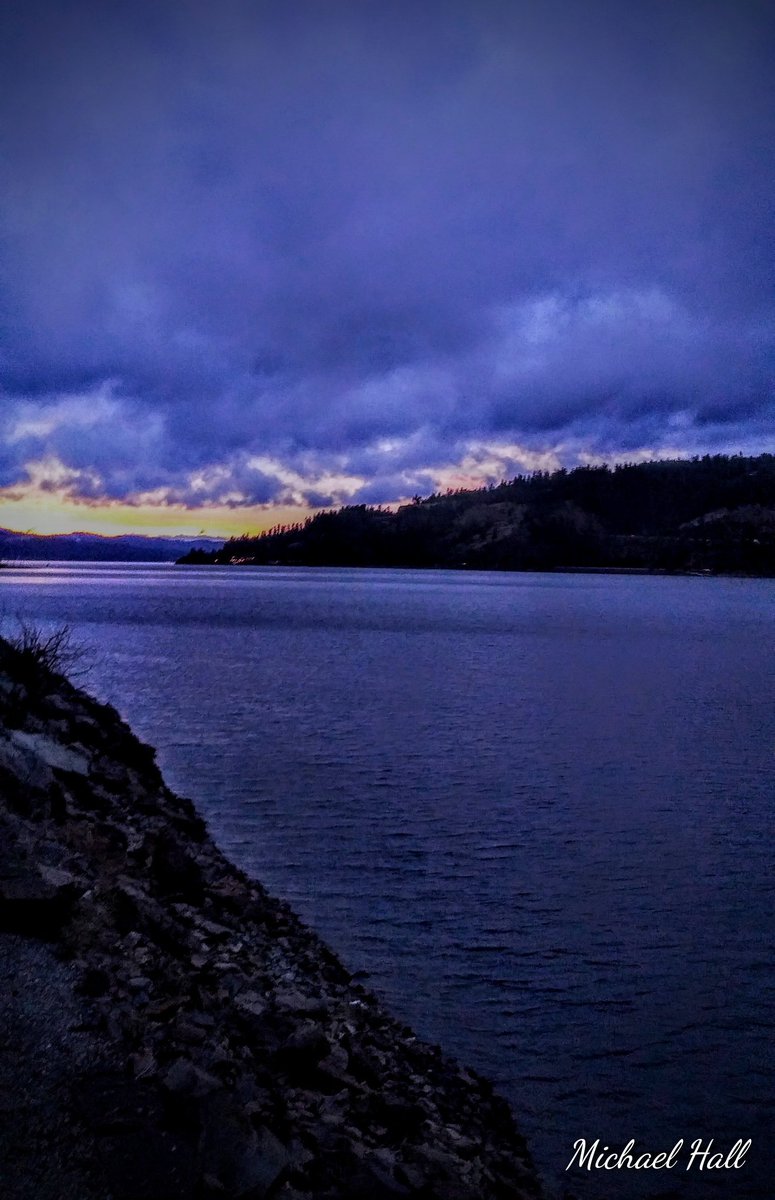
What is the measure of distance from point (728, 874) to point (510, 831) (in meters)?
4.17

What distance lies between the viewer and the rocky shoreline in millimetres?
5336

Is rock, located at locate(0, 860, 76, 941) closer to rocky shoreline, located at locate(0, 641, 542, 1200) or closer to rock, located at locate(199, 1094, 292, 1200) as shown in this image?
rocky shoreline, located at locate(0, 641, 542, 1200)

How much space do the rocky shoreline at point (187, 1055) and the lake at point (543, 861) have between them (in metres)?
1.06

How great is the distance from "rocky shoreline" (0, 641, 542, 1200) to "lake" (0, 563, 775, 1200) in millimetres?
1065

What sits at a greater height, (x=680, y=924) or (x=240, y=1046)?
(x=240, y=1046)

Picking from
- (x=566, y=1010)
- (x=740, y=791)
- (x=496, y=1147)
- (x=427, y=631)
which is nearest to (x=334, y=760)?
(x=740, y=791)

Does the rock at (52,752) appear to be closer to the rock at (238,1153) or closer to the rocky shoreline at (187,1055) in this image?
the rocky shoreline at (187,1055)

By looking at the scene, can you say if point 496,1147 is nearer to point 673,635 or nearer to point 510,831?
point 510,831

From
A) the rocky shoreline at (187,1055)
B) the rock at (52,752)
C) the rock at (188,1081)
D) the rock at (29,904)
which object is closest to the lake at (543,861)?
the rocky shoreline at (187,1055)

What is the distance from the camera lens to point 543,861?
15820mm

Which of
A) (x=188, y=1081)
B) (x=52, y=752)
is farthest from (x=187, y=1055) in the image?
(x=52, y=752)

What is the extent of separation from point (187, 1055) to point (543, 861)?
34.2 feet

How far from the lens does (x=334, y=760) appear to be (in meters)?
24.2

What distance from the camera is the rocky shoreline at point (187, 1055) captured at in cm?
534
